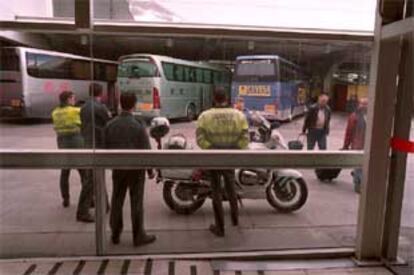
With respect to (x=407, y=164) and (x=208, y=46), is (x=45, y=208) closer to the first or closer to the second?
(x=208, y=46)

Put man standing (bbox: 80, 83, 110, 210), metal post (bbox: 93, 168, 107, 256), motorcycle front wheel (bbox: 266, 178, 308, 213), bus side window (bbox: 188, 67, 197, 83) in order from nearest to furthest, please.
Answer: metal post (bbox: 93, 168, 107, 256) → man standing (bbox: 80, 83, 110, 210) → bus side window (bbox: 188, 67, 197, 83) → motorcycle front wheel (bbox: 266, 178, 308, 213)

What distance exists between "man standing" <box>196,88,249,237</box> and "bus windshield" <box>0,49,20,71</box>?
168 centimetres

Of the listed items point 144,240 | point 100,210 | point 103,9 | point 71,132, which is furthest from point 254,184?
point 103,9

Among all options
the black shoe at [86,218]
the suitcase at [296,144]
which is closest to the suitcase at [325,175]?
the suitcase at [296,144]

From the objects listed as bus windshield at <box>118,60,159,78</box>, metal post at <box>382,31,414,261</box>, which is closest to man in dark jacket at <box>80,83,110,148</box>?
bus windshield at <box>118,60,159,78</box>

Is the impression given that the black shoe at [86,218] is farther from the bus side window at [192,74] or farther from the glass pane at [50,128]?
the bus side window at [192,74]

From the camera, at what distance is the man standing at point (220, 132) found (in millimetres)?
3344

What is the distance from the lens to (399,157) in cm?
300

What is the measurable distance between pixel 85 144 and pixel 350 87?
2.33m

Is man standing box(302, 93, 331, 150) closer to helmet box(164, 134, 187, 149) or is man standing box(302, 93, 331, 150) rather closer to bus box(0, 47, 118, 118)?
helmet box(164, 134, 187, 149)

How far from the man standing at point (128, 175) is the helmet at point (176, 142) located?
277mm

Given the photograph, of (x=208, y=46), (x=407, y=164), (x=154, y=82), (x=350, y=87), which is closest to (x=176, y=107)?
(x=154, y=82)

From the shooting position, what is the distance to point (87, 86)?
315cm

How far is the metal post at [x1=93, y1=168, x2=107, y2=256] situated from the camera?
3.02 m
